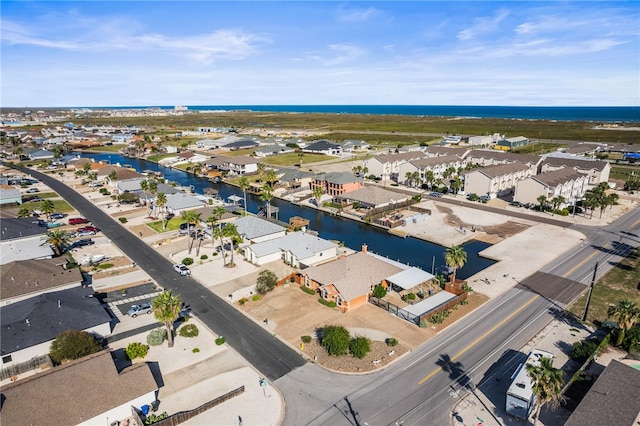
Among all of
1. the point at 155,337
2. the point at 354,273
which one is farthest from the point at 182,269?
the point at 354,273

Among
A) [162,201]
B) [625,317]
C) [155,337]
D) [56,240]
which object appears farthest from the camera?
[162,201]

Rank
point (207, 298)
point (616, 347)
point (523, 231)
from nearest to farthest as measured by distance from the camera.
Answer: point (616, 347), point (207, 298), point (523, 231)

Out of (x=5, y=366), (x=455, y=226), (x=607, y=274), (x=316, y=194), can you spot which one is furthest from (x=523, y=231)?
(x=5, y=366)

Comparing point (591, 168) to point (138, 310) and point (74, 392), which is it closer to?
point (138, 310)

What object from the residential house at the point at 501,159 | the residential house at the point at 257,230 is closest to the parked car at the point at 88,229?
the residential house at the point at 257,230

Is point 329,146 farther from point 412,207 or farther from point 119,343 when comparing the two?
point 119,343

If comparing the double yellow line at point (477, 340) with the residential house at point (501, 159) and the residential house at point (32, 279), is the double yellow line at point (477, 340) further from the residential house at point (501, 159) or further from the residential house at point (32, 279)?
the residential house at point (501, 159)
